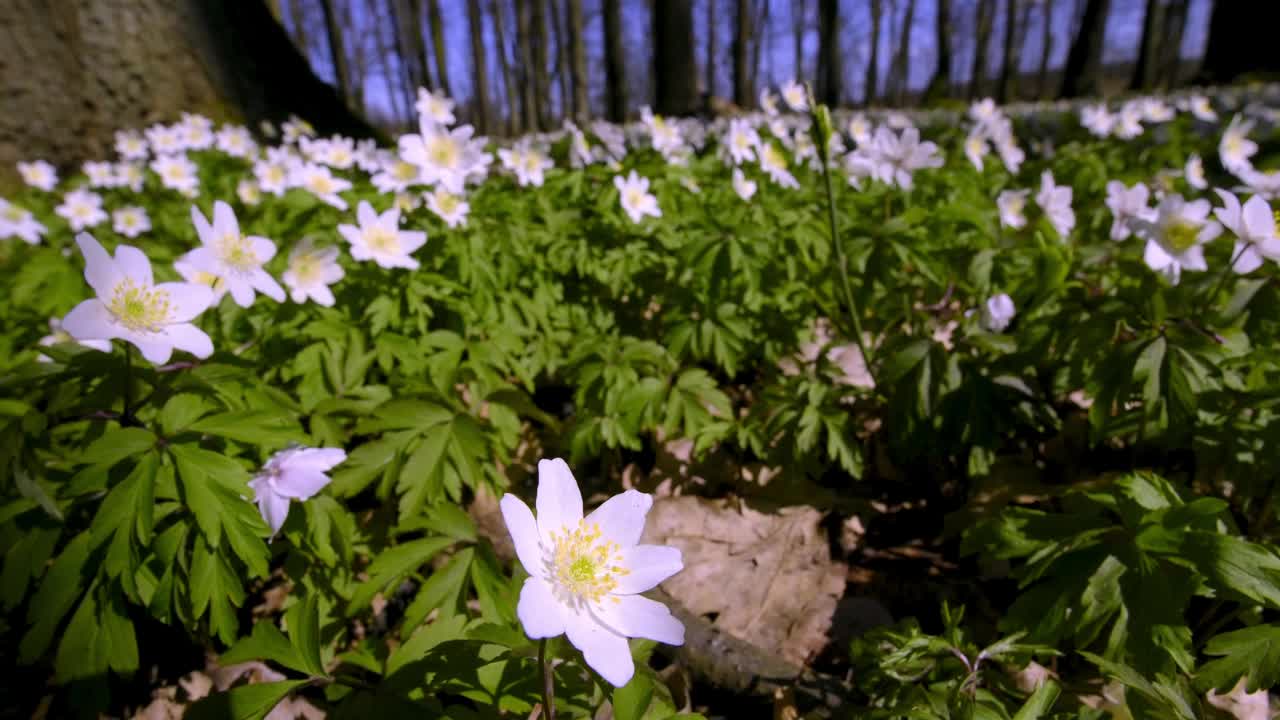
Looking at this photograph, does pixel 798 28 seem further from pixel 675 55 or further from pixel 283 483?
pixel 283 483

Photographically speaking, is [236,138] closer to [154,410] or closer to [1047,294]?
[154,410]

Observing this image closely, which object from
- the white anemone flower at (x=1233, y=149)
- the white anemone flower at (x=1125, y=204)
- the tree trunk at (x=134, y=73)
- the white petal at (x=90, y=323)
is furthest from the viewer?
the tree trunk at (x=134, y=73)

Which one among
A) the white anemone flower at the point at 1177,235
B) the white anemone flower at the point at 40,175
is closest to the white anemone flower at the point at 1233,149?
the white anemone flower at the point at 1177,235

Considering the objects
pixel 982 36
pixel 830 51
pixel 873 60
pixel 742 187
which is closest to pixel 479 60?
pixel 830 51

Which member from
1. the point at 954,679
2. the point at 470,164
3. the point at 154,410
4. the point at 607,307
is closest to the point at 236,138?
the point at 470,164

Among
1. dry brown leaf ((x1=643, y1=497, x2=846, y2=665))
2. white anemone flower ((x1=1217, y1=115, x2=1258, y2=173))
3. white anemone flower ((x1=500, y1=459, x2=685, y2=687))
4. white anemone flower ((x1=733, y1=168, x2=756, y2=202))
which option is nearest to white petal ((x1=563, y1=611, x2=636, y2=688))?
white anemone flower ((x1=500, y1=459, x2=685, y2=687))

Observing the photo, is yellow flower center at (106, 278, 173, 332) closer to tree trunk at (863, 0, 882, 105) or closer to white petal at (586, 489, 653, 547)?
white petal at (586, 489, 653, 547)

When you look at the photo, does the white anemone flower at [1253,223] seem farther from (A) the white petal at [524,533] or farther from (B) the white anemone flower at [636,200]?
(B) the white anemone flower at [636,200]
